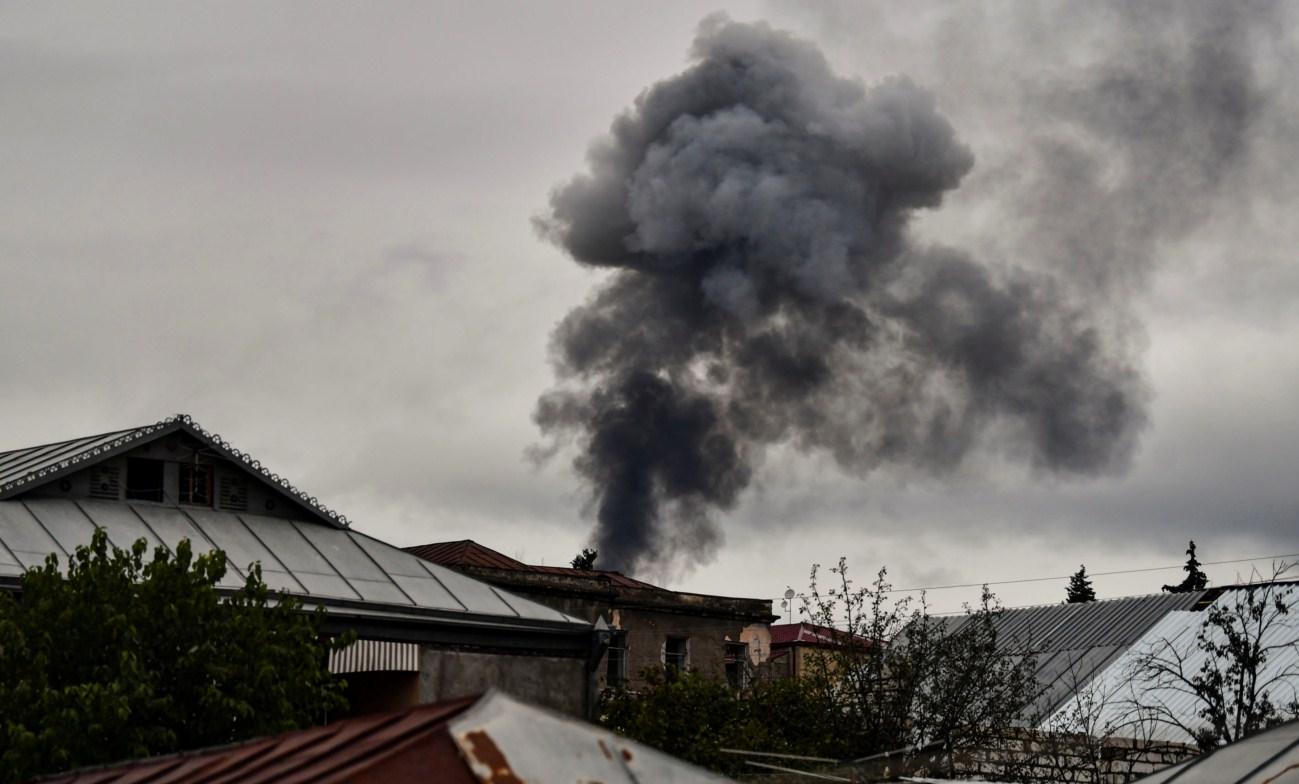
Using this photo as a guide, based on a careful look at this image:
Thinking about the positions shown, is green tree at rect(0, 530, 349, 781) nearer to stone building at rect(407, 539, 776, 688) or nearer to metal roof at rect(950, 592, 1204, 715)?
metal roof at rect(950, 592, 1204, 715)

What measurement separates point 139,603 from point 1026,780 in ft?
43.2

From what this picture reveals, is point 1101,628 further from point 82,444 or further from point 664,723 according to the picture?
point 82,444

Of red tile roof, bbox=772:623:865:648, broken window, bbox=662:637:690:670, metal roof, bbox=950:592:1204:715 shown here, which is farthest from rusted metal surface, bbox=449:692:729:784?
red tile roof, bbox=772:623:865:648

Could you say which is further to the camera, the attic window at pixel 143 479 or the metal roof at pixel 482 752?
the attic window at pixel 143 479

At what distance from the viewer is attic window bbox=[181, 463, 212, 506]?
86.2ft

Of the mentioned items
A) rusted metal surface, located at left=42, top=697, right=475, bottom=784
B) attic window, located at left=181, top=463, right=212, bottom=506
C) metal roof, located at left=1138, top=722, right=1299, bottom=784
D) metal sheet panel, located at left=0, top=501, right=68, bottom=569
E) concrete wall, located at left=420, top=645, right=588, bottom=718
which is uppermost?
attic window, located at left=181, top=463, right=212, bottom=506

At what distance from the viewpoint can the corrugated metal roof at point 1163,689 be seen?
1055 inches

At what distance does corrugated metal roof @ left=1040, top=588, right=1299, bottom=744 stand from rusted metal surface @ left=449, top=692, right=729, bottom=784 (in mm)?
20755

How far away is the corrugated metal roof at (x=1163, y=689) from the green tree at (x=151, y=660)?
14.5 metres

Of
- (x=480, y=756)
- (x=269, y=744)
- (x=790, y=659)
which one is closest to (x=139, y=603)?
(x=269, y=744)

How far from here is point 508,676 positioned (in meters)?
26.0

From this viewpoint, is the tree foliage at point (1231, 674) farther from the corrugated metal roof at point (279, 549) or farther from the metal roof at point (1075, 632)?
the corrugated metal roof at point (279, 549)

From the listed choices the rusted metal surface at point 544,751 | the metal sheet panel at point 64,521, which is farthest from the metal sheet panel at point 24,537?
the rusted metal surface at point 544,751

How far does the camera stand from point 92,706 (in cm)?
1445
